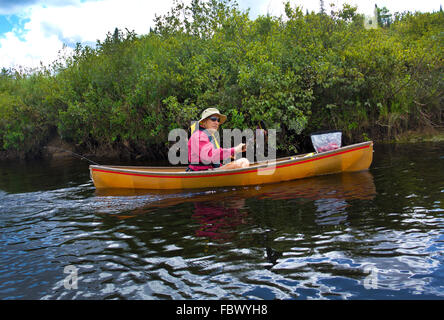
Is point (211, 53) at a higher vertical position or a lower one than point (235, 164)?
higher

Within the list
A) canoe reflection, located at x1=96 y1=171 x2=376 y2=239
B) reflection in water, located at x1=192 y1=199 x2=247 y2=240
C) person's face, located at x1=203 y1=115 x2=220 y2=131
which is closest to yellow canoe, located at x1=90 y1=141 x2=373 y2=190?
canoe reflection, located at x1=96 y1=171 x2=376 y2=239

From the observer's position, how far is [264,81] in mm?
12094

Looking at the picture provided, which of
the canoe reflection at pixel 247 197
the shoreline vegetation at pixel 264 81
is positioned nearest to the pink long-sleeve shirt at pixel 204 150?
the canoe reflection at pixel 247 197

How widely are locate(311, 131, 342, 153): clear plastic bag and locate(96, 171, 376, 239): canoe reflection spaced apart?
2.34ft

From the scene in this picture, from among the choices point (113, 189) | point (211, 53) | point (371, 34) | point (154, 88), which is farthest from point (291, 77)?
point (113, 189)

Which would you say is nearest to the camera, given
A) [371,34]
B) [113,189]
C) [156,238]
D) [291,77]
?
[156,238]

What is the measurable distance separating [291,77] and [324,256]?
9946mm

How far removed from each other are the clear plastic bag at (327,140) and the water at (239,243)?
945 millimetres

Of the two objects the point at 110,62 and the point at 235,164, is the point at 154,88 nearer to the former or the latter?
the point at 110,62

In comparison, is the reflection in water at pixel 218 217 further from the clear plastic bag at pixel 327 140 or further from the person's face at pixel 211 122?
the clear plastic bag at pixel 327 140

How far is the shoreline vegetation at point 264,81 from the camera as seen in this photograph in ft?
42.5

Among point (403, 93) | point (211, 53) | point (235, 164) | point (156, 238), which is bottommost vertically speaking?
point (156, 238)

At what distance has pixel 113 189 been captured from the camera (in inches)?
372

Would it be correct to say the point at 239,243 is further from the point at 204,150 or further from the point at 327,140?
the point at 327,140
